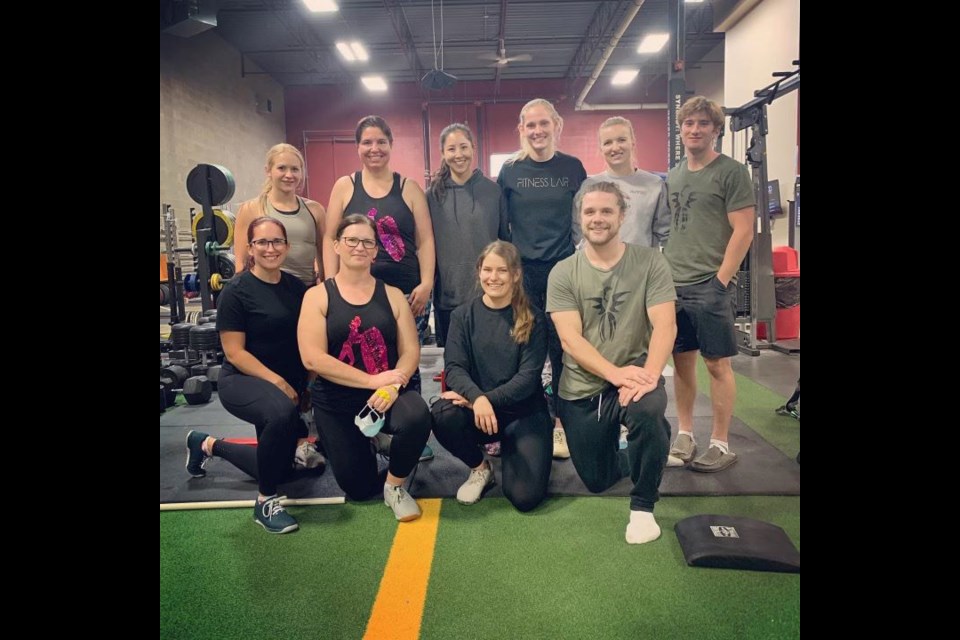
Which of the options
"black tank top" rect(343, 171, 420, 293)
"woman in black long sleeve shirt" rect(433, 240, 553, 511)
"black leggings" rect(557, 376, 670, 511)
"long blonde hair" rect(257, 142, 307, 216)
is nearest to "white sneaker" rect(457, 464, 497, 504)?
"woman in black long sleeve shirt" rect(433, 240, 553, 511)

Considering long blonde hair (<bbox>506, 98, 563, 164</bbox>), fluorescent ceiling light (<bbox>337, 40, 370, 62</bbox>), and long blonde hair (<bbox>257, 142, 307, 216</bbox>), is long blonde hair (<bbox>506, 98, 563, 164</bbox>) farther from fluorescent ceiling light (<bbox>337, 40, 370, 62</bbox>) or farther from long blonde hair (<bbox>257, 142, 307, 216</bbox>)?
fluorescent ceiling light (<bbox>337, 40, 370, 62</bbox>)

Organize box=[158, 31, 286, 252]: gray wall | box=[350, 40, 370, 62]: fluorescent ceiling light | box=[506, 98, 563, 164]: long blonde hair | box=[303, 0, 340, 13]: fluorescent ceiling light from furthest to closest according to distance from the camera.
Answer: box=[158, 31, 286, 252]: gray wall → box=[350, 40, 370, 62]: fluorescent ceiling light → box=[303, 0, 340, 13]: fluorescent ceiling light → box=[506, 98, 563, 164]: long blonde hair

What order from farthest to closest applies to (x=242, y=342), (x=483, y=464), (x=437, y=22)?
(x=437, y=22) → (x=483, y=464) → (x=242, y=342)

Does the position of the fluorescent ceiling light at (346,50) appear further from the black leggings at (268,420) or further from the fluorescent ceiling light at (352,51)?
the black leggings at (268,420)

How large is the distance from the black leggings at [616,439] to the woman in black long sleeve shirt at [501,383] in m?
0.15

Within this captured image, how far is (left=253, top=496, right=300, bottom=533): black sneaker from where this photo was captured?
6.88ft

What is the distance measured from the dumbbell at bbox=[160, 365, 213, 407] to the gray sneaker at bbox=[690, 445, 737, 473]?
10.5ft

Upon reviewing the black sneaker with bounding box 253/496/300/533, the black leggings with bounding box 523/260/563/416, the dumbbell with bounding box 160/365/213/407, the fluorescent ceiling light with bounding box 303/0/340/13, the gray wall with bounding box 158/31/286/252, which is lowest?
the black sneaker with bounding box 253/496/300/533
